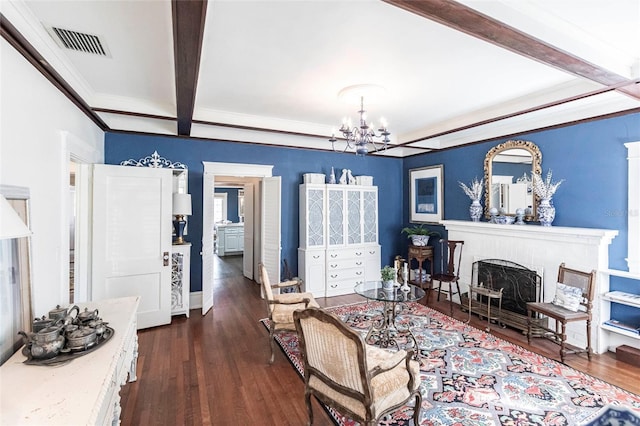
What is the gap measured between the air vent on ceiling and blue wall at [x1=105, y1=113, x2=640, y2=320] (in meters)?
2.18

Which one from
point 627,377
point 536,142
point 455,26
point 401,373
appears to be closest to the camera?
point 455,26

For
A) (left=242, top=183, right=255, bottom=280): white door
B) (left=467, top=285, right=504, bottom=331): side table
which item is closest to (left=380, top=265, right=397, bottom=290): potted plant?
(left=467, top=285, right=504, bottom=331): side table

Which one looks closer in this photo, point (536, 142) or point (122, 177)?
point (122, 177)

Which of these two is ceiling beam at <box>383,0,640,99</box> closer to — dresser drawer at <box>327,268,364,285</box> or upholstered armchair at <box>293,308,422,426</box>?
upholstered armchair at <box>293,308,422,426</box>

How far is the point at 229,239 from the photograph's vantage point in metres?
10.0

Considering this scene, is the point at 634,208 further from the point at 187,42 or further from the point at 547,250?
the point at 187,42

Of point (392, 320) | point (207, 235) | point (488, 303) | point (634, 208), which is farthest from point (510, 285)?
point (207, 235)

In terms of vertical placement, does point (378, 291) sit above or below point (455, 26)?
below

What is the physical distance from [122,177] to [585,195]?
5590 millimetres

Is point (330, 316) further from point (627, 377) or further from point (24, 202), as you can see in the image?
point (627, 377)

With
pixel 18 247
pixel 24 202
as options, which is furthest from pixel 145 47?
pixel 18 247

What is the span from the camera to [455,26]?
173cm

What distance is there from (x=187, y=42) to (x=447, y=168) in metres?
4.83

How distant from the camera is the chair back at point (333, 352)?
5.76ft
